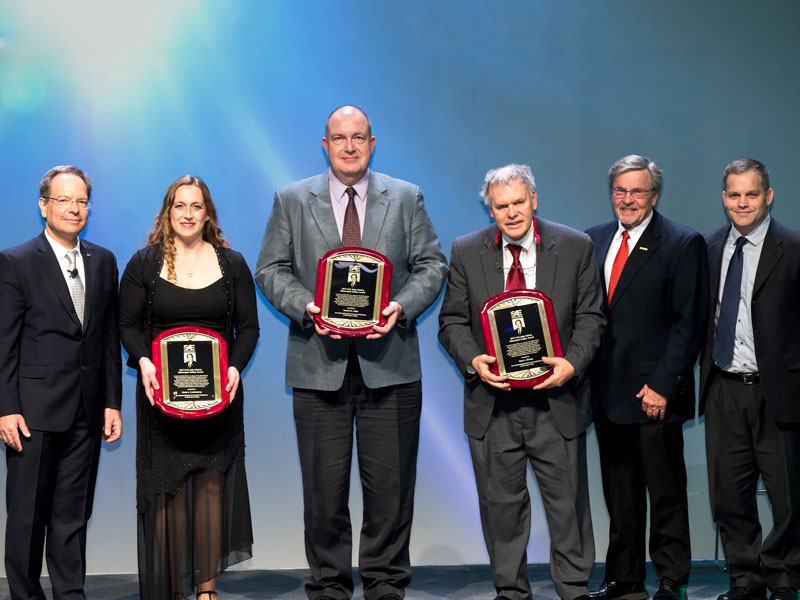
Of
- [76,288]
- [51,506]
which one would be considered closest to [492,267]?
[76,288]

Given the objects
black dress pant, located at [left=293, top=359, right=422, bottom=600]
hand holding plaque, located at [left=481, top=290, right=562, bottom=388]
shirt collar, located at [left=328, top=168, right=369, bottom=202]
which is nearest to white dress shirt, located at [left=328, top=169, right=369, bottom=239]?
shirt collar, located at [left=328, top=168, right=369, bottom=202]

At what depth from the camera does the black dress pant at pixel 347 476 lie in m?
3.78

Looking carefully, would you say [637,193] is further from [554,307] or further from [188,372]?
[188,372]

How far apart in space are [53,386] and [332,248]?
4.23 ft

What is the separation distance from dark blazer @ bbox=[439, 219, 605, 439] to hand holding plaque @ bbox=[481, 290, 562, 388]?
14 centimetres

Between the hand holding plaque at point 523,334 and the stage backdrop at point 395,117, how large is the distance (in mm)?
1229

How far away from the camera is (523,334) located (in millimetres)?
3559

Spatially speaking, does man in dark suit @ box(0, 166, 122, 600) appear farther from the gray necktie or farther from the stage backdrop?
the stage backdrop

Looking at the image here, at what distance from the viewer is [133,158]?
15.1ft

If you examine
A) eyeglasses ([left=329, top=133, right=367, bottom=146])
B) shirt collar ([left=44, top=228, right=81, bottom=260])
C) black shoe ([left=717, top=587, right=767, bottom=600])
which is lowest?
black shoe ([left=717, top=587, right=767, bottom=600])

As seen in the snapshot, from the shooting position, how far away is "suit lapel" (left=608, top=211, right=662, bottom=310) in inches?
155

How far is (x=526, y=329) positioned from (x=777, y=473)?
4.45 ft

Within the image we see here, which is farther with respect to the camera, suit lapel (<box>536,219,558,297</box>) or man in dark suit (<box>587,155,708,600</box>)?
man in dark suit (<box>587,155,708,600</box>)

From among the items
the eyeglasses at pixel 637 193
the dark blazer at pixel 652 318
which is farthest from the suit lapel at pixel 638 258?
the eyeglasses at pixel 637 193
